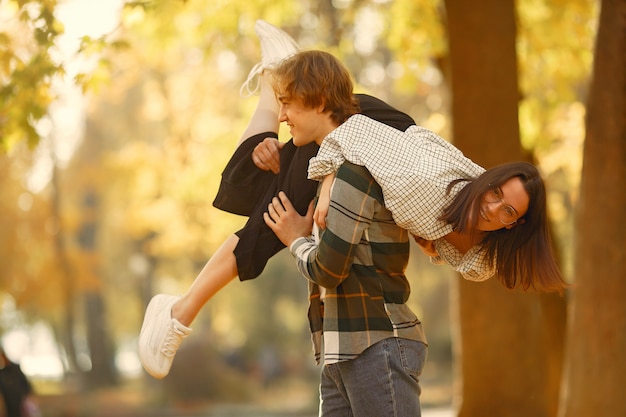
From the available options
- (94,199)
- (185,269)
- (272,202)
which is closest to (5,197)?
(94,199)

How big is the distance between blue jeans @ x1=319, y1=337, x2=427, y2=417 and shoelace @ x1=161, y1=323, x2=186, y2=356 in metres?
0.83

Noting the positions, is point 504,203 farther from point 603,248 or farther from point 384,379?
point 603,248

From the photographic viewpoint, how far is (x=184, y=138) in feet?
64.7

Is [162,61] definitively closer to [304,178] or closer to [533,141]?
[533,141]

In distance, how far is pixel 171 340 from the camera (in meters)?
3.87

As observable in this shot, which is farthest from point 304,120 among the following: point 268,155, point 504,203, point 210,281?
point 210,281

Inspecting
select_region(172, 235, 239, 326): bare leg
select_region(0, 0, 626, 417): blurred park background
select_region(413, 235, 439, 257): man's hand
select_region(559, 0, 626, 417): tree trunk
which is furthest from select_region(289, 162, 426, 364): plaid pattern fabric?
select_region(559, 0, 626, 417): tree trunk

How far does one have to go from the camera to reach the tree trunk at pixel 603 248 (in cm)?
718

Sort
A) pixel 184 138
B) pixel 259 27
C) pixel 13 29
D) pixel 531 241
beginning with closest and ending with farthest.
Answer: pixel 531 241 < pixel 259 27 < pixel 13 29 < pixel 184 138

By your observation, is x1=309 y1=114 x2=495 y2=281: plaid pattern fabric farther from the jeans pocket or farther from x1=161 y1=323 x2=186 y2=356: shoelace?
x1=161 y1=323 x2=186 y2=356: shoelace

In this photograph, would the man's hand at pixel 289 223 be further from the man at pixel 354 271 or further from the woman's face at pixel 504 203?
the woman's face at pixel 504 203

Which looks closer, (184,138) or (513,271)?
(513,271)

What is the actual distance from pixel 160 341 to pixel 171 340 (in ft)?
0.16

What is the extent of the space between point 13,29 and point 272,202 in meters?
13.2
